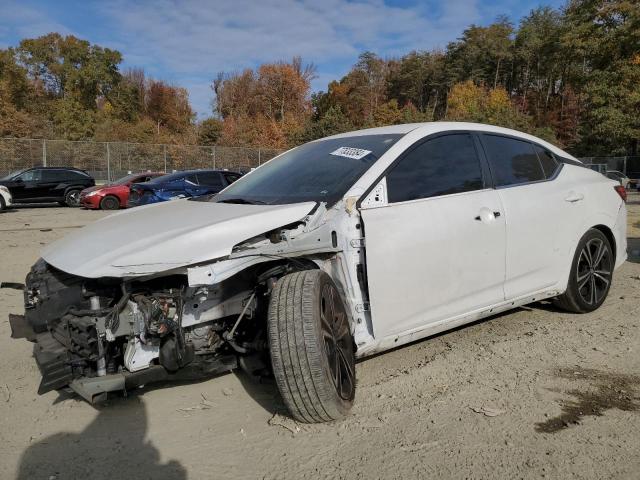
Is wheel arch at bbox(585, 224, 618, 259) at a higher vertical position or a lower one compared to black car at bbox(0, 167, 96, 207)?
lower

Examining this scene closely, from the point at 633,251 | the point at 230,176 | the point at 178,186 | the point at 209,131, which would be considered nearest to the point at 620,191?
the point at 633,251

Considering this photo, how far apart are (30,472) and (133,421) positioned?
1.90ft

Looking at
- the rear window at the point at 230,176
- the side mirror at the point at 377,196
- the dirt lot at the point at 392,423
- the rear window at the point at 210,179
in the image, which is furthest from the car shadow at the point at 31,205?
the side mirror at the point at 377,196

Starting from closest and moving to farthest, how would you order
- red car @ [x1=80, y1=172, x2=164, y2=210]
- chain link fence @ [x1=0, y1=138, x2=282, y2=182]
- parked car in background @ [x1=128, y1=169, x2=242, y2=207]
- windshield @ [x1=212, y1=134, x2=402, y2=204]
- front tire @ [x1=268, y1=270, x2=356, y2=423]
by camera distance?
front tire @ [x1=268, y1=270, x2=356, y2=423] < windshield @ [x1=212, y1=134, x2=402, y2=204] < parked car in background @ [x1=128, y1=169, x2=242, y2=207] < red car @ [x1=80, y1=172, x2=164, y2=210] < chain link fence @ [x1=0, y1=138, x2=282, y2=182]

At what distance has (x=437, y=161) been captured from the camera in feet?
12.1

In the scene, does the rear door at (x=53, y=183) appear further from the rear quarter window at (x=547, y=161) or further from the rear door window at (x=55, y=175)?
the rear quarter window at (x=547, y=161)

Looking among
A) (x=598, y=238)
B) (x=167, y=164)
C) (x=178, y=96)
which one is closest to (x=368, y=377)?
(x=598, y=238)

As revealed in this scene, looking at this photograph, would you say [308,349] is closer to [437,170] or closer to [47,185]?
[437,170]

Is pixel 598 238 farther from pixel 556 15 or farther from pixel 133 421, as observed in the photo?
pixel 556 15

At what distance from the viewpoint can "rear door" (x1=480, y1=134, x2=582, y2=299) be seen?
12.8 ft

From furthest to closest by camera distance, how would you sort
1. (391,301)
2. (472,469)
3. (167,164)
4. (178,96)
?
(178,96)
(167,164)
(391,301)
(472,469)

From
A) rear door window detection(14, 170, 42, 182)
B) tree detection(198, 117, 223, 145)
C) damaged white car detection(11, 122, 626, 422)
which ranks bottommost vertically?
damaged white car detection(11, 122, 626, 422)

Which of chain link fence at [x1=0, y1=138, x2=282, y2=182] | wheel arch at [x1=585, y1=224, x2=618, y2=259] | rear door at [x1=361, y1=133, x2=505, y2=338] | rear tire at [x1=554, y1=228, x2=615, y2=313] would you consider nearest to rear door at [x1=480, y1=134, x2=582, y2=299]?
rear door at [x1=361, y1=133, x2=505, y2=338]

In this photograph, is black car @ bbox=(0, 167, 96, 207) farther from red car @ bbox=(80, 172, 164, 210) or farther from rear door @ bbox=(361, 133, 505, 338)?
rear door @ bbox=(361, 133, 505, 338)
